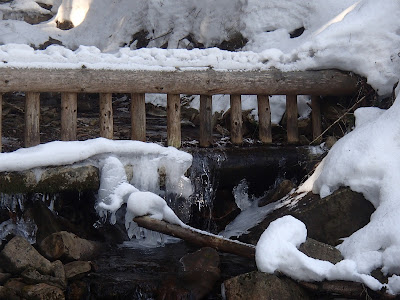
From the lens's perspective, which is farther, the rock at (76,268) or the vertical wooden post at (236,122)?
the vertical wooden post at (236,122)

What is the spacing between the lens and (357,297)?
4.13 metres

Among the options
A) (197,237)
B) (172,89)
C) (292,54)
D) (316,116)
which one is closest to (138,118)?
(172,89)

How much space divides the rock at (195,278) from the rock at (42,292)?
795mm

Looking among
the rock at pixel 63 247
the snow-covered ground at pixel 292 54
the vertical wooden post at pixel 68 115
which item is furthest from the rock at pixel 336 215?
the vertical wooden post at pixel 68 115

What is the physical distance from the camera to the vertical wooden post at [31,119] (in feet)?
20.0

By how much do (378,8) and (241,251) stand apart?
3811mm

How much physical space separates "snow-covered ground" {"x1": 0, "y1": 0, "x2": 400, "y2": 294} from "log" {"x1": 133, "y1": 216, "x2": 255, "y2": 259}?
228 millimetres

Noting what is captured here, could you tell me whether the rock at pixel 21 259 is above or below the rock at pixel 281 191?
above

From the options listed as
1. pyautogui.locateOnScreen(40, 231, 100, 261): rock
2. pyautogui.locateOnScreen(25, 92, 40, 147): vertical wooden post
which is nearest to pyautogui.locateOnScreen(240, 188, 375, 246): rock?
pyautogui.locateOnScreen(40, 231, 100, 261): rock

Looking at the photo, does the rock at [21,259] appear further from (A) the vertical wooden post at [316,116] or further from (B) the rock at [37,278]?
(A) the vertical wooden post at [316,116]

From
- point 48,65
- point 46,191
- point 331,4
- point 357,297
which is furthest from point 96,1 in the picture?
point 357,297

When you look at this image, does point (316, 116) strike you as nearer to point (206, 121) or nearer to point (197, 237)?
point (206, 121)

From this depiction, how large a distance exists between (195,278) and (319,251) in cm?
106

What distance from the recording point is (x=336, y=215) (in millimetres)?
5305
